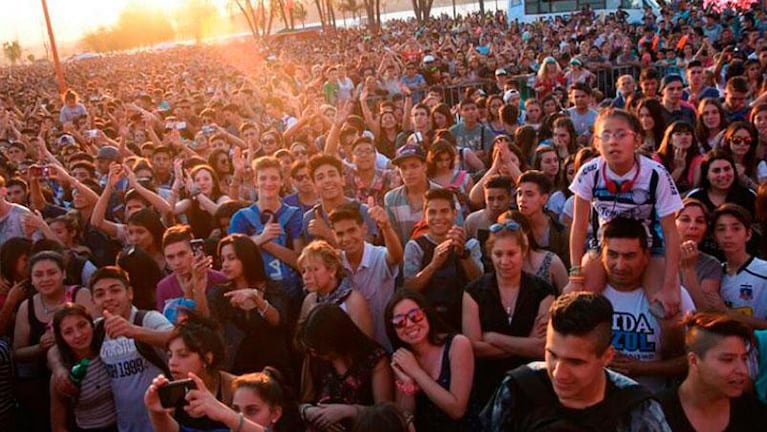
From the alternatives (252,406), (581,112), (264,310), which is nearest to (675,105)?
(581,112)

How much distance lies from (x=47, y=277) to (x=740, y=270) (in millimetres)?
4252

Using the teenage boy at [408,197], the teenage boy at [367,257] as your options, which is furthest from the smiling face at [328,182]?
the teenage boy at [367,257]

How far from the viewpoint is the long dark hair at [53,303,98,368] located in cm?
378

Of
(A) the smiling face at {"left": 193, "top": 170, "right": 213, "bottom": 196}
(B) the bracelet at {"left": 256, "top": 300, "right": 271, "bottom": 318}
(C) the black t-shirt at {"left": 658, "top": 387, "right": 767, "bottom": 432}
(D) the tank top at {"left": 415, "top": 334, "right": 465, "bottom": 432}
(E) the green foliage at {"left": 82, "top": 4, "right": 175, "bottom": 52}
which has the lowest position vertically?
(D) the tank top at {"left": 415, "top": 334, "right": 465, "bottom": 432}

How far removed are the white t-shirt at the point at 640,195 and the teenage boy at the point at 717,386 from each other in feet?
2.95

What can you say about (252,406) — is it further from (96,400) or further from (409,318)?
(96,400)

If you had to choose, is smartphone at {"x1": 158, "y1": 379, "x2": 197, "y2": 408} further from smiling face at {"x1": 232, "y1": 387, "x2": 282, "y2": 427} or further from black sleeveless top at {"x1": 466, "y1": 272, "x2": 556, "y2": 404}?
black sleeveless top at {"x1": 466, "y1": 272, "x2": 556, "y2": 404}

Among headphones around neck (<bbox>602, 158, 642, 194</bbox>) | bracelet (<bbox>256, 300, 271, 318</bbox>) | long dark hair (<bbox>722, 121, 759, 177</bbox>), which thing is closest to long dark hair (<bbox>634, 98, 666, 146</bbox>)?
long dark hair (<bbox>722, 121, 759, 177</bbox>)

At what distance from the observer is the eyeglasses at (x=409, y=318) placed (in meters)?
3.46

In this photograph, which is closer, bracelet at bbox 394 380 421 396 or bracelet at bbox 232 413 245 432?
bracelet at bbox 232 413 245 432

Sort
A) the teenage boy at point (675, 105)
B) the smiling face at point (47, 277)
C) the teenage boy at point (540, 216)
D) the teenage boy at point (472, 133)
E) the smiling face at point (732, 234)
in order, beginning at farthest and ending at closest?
1. the teenage boy at point (472, 133)
2. the teenage boy at point (675, 105)
3. the teenage boy at point (540, 216)
4. the smiling face at point (47, 277)
5. the smiling face at point (732, 234)

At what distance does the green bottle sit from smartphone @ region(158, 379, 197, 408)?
101 cm

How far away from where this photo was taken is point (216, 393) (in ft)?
11.4

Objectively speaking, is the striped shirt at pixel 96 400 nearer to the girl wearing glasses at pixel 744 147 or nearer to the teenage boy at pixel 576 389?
the teenage boy at pixel 576 389
